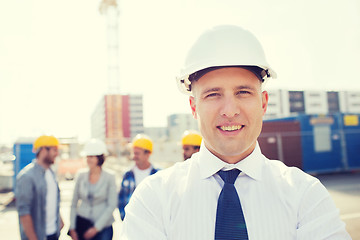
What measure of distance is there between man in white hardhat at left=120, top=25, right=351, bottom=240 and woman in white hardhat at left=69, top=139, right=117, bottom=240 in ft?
8.28

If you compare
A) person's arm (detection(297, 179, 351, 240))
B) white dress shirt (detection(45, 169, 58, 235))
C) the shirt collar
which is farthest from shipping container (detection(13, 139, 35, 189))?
person's arm (detection(297, 179, 351, 240))

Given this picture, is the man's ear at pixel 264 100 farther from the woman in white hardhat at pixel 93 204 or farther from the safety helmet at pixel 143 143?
the safety helmet at pixel 143 143

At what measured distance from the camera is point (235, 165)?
1.16 meters

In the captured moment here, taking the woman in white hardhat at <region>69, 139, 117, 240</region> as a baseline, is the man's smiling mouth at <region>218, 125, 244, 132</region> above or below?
above

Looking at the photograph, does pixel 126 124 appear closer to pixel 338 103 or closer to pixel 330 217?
pixel 338 103

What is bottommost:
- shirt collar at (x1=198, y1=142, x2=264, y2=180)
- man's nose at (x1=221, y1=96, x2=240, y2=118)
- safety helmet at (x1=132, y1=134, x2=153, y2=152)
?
A: shirt collar at (x1=198, y1=142, x2=264, y2=180)

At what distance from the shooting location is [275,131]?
45.8 ft

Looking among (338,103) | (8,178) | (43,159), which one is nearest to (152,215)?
(43,159)

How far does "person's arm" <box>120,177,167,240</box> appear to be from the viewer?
40.3 inches

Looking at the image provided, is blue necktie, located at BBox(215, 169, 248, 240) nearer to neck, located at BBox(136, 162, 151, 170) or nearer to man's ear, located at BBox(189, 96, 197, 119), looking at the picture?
man's ear, located at BBox(189, 96, 197, 119)

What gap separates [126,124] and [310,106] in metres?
50.9

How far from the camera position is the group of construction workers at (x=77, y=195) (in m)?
3.07

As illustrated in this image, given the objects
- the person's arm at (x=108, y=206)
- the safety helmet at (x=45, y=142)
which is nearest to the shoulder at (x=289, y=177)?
the person's arm at (x=108, y=206)

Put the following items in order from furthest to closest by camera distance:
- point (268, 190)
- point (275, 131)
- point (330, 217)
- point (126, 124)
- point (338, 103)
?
1. point (338, 103)
2. point (126, 124)
3. point (275, 131)
4. point (268, 190)
5. point (330, 217)
